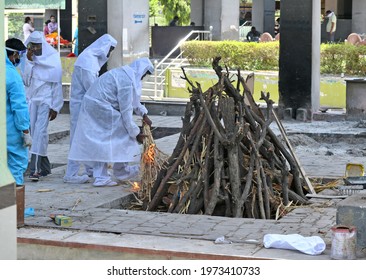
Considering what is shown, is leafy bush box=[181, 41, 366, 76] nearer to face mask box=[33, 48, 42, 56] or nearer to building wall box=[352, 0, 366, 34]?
face mask box=[33, 48, 42, 56]

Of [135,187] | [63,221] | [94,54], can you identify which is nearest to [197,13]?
→ [94,54]

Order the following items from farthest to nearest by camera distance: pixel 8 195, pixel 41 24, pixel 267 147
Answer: pixel 41 24
pixel 267 147
pixel 8 195

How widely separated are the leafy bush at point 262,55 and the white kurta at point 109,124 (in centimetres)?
1067

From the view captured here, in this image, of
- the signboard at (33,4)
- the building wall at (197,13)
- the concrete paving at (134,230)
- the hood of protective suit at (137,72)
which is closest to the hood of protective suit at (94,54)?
the hood of protective suit at (137,72)

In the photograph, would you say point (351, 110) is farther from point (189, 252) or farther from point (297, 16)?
point (189, 252)

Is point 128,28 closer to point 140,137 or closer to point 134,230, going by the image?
point 140,137

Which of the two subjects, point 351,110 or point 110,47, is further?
point 351,110

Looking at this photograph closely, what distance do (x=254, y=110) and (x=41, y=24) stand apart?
18403 mm

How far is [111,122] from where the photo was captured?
11070mm

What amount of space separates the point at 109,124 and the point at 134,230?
8.96 ft

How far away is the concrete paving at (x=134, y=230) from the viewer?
7.79 meters

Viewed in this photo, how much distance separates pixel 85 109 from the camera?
11188 mm

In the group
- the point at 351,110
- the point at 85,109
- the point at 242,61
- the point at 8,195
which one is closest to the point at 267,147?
the point at 85,109

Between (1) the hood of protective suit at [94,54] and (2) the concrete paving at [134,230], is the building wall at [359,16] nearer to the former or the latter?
(1) the hood of protective suit at [94,54]
